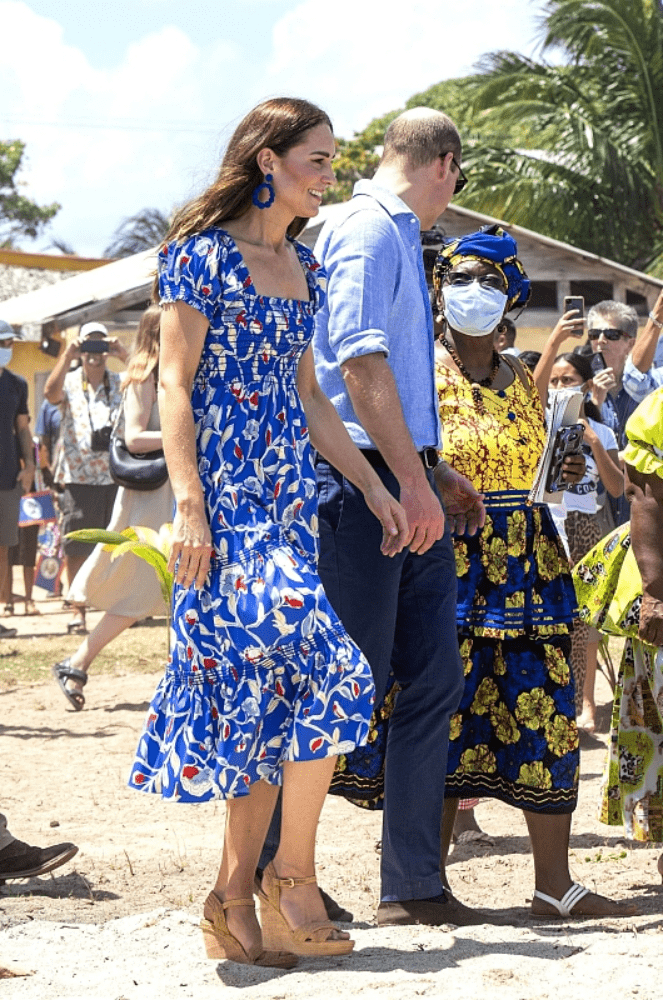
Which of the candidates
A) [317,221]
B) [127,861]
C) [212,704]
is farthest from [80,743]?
[317,221]

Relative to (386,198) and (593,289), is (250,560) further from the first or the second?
(593,289)

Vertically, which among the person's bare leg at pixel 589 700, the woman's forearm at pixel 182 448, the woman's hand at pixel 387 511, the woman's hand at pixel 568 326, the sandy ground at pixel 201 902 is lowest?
the sandy ground at pixel 201 902

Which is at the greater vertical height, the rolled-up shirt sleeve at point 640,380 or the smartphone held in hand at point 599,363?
the smartphone held in hand at point 599,363

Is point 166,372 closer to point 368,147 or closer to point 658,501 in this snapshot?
point 658,501

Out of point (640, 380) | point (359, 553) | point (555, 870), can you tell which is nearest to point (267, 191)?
point (359, 553)

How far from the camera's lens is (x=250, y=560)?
11.3 feet

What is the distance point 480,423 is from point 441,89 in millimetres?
42645

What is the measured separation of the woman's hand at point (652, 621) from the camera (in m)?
4.55

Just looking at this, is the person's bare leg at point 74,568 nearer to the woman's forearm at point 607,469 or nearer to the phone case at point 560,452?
the woman's forearm at point 607,469

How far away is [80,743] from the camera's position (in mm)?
7379

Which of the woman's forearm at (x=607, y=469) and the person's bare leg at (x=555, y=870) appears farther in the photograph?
the woman's forearm at (x=607, y=469)

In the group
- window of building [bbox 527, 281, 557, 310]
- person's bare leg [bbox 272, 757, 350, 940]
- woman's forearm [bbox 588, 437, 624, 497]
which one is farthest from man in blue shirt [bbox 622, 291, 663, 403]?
window of building [bbox 527, 281, 557, 310]

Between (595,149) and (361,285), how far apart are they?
2245cm

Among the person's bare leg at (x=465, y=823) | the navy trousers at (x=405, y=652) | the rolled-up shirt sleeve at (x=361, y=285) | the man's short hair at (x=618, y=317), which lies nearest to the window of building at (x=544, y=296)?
the man's short hair at (x=618, y=317)
